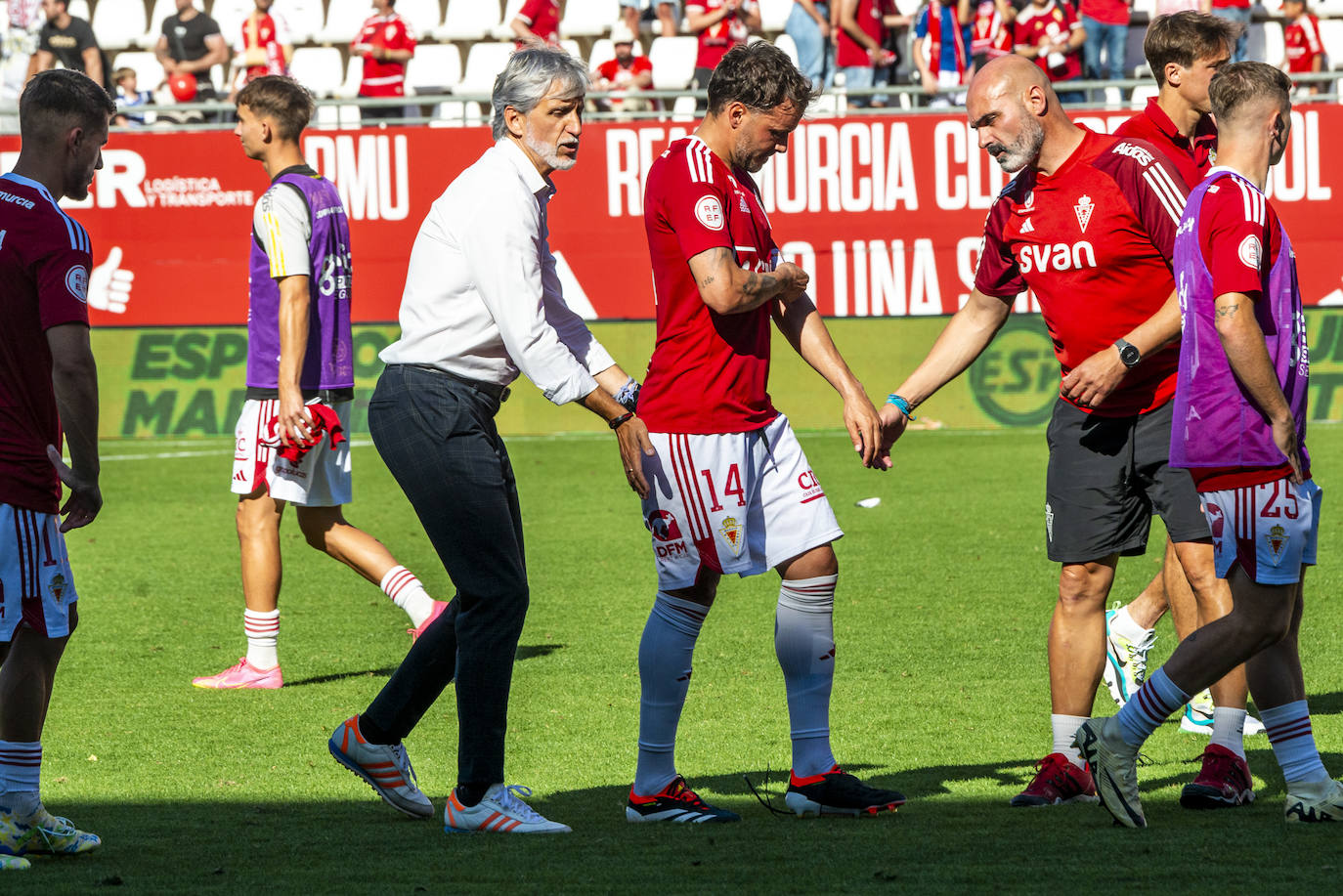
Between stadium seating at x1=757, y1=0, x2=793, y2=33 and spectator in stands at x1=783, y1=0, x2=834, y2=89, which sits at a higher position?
stadium seating at x1=757, y1=0, x2=793, y2=33

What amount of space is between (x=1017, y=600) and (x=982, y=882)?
4549mm

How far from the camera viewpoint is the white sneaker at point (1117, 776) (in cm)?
448

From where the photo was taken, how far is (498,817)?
4.58 m

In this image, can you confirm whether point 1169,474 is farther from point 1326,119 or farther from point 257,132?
point 1326,119

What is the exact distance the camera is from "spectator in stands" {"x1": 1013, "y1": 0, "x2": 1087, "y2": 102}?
59.6 feet

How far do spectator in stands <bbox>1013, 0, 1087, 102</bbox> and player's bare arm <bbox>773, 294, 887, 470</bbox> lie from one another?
14.0 m

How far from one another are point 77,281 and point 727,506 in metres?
1.83

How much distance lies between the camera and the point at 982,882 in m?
3.90

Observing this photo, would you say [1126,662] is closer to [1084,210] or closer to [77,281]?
[1084,210]

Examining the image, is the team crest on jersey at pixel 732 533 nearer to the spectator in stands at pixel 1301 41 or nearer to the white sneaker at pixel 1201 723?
the white sneaker at pixel 1201 723

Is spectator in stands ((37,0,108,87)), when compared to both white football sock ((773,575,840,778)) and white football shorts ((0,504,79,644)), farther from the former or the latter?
white football sock ((773,575,840,778))

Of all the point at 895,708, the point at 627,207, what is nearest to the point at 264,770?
the point at 895,708

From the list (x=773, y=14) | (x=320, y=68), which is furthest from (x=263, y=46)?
(x=773, y=14)

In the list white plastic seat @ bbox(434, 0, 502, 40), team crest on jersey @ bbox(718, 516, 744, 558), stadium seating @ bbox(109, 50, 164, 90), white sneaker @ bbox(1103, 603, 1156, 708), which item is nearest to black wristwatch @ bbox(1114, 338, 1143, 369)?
team crest on jersey @ bbox(718, 516, 744, 558)
